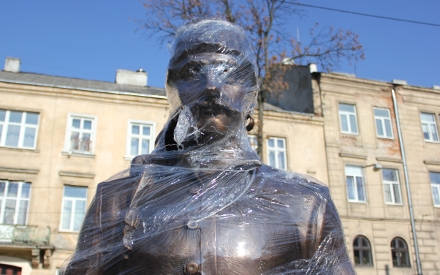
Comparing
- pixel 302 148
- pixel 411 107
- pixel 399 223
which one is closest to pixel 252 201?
pixel 302 148

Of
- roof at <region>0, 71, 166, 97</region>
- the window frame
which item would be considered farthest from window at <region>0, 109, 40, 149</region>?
the window frame

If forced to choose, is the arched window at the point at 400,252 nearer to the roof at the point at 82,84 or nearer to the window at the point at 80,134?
the roof at the point at 82,84

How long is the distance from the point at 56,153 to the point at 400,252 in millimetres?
13411

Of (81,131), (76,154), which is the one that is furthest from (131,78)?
(76,154)

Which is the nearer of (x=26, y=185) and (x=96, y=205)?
(x=96, y=205)

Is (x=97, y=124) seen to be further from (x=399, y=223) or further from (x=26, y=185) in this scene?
(x=399, y=223)

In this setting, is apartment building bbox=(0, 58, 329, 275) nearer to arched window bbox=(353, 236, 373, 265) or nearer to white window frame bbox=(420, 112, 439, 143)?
arched window bbox=(353, 236, 373, 265)

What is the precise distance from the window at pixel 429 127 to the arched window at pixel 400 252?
4.97m

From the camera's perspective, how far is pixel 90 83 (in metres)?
19.0

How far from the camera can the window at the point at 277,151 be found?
18.3 meters

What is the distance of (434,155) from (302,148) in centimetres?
629

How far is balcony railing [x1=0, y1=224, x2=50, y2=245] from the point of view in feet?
47.1

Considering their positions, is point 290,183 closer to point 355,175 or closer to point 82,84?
point 82,84

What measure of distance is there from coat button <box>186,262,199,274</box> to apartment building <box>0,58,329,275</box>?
1415 cm
